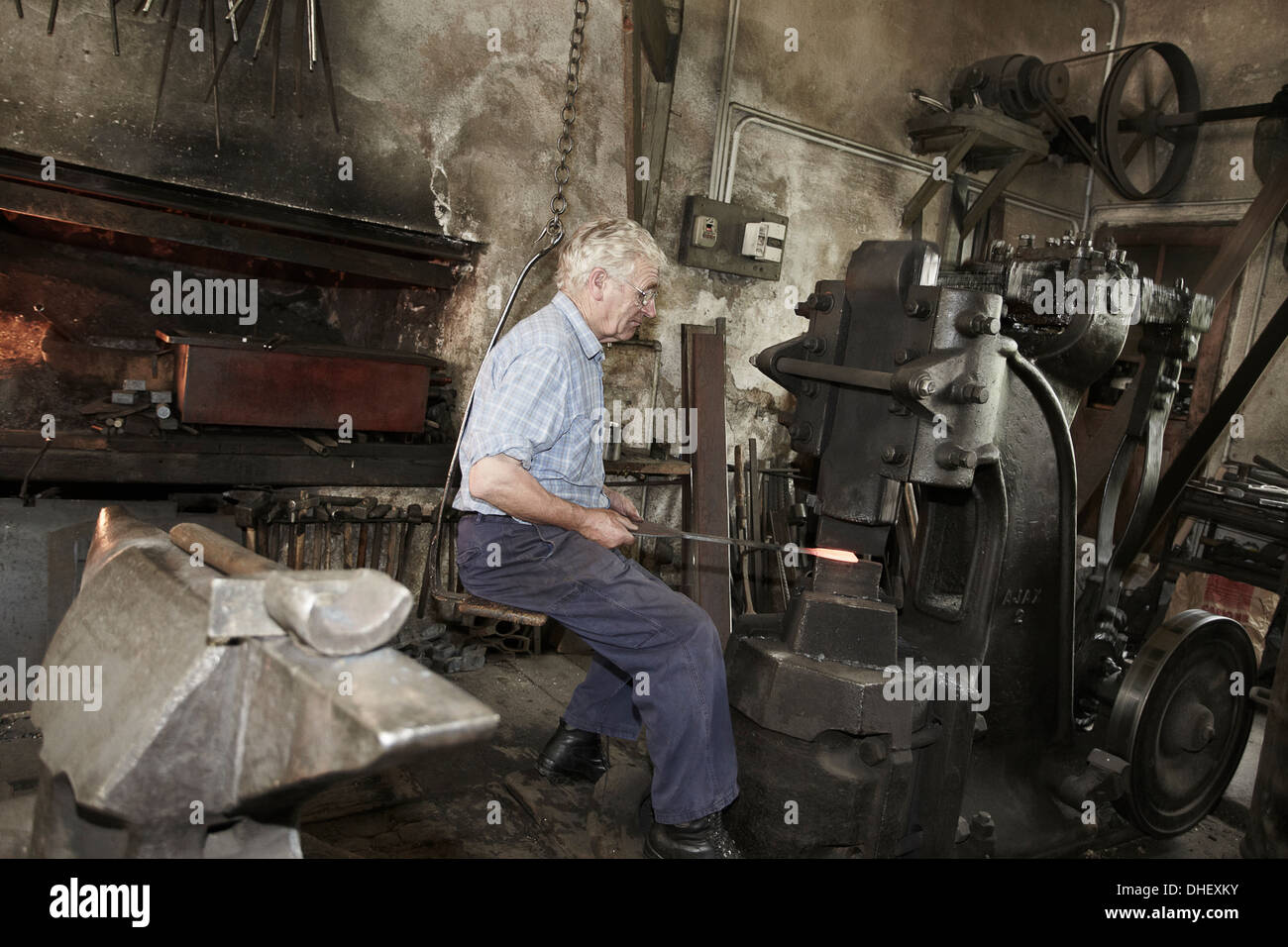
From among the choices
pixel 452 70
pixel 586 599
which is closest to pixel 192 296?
pixel 452 70

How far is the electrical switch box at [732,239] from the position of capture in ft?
15.9

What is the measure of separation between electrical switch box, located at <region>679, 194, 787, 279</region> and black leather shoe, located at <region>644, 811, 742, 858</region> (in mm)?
3336

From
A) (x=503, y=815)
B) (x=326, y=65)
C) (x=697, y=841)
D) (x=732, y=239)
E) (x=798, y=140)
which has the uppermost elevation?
(x=798, y=140)

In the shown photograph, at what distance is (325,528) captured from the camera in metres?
3.80

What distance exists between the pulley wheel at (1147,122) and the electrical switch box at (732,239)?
2467mm

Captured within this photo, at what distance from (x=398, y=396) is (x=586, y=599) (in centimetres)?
184

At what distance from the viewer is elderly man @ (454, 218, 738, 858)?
88.0 inches

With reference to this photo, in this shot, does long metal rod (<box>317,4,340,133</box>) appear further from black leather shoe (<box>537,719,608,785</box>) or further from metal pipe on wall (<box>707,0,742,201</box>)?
black leather shoe (<box>537,719,608,785</box>)

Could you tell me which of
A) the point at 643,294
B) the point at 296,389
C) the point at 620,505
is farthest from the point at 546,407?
the point at 296,389

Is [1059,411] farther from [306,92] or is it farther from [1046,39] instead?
[1046,39]

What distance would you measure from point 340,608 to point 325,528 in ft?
10.0

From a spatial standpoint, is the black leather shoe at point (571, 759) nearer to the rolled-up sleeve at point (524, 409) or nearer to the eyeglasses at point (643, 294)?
the rolled-up sleeve at point (524, 409)

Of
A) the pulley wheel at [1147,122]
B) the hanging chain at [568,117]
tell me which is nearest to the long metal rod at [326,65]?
the hanging chain at [568,117]

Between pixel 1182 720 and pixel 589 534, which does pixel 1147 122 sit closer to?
pixel 1182 720
